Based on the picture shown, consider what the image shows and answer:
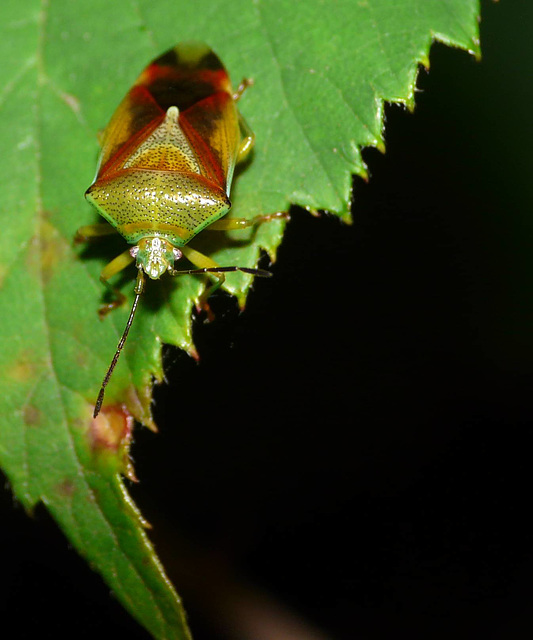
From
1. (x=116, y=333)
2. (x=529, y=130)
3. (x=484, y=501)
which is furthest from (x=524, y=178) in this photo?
(x=116, y=333)

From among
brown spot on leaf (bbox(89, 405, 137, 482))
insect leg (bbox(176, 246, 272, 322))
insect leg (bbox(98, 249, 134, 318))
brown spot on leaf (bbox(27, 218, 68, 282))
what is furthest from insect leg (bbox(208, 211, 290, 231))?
brown spot on leaf (bbox(89, 405, 137, 482))

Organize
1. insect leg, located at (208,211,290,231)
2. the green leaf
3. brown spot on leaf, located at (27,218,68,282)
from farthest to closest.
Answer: brown spot on leaf, located at (27,218,68,282)
insect leg, located at (208,211,290,231)
the green leaf

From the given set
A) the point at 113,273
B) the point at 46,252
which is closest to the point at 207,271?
the point at 113,273

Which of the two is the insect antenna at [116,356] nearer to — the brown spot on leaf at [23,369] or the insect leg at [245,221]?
the brown spot on leaf at [23,369]

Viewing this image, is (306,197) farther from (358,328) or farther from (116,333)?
(358,328)

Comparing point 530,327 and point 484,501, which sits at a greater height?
point 530,327

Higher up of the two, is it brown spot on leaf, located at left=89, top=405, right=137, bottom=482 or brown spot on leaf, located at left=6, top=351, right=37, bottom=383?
brown spot on leaf, located at left=6, top=351, right=37, bottom=383

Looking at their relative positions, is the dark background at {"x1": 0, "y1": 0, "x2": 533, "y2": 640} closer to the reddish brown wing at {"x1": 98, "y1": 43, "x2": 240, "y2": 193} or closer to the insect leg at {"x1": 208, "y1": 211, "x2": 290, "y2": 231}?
the insect leg at {"x1": 208, "y1": 211, "x2": 290, "y2": 231}
